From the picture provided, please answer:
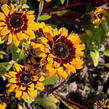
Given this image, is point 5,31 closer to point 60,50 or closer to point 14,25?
point 14,25

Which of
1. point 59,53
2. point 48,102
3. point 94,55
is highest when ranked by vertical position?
point 59,53

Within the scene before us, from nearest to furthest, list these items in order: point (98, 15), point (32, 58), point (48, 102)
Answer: point (32, 58) < point (98, 15) < point (48, 102)

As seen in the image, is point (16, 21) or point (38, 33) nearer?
point (16, 21)

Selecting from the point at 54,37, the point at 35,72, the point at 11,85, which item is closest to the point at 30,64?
the point at 35,72

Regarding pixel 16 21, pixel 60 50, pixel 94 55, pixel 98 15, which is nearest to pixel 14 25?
pixel 16 21

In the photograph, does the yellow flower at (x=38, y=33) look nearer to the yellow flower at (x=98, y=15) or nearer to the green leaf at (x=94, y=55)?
the yellow flower at (x=98, y=15)

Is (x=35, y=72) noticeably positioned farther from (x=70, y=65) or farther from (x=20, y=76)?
(x=70, y=65)

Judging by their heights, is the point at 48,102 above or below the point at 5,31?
below
